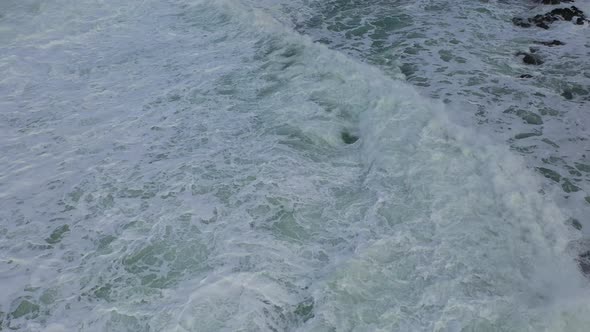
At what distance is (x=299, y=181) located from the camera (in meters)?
8.19

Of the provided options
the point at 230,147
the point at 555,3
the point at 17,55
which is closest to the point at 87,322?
the point at 230,147

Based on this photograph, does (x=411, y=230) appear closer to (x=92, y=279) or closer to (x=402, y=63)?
(x=92, y=279)

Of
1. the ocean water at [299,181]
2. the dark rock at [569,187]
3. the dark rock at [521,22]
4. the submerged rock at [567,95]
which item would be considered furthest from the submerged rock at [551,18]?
the dark rock at [569,187]

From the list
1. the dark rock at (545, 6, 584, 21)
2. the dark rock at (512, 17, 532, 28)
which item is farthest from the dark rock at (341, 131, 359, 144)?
the dark rock at (545, 6, 584, 21)

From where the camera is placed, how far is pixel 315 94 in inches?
432

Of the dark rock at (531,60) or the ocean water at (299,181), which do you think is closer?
the ocean water at (299,181)

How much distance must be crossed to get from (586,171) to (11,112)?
12044mm

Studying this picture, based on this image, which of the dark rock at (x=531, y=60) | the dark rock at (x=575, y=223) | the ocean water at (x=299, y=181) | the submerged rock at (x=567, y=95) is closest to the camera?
the ocean water at (x=299, y=181)

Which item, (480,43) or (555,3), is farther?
(555,3)

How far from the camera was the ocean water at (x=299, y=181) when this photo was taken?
609cm

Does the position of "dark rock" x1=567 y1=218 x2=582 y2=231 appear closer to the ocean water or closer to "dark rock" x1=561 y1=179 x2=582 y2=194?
the ocean water

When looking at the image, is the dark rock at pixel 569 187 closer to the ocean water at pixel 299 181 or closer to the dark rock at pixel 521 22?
the ocean water at pixel 299 181

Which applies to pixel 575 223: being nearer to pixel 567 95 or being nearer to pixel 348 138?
pixel 348 138

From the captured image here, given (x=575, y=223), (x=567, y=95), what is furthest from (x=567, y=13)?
(x=575, y=223)
